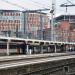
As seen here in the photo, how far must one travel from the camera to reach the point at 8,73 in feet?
43.5

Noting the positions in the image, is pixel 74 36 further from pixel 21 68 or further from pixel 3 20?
pixel 21 68

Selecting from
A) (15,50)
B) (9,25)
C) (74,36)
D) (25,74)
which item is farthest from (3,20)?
(25,74)

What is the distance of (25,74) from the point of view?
14.6 meters

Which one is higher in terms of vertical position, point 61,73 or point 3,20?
point 3,20

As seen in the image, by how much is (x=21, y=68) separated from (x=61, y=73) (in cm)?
583

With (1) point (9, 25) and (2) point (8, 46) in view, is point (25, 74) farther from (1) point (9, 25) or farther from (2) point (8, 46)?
(1) point (9, 25)

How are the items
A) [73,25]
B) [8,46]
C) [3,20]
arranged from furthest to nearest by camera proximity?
[73,25]
[3,20]
[8,46]

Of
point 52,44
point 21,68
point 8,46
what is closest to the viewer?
point 21,68

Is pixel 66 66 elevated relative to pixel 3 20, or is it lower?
lower

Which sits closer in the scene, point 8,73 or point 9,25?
point 8,73

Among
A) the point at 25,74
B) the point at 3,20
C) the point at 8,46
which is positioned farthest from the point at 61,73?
the point at 3,20

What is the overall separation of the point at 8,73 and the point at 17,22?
92334 mm

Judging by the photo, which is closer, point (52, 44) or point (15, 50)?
point (15, 50)

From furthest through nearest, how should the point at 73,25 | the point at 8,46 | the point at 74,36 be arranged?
the point at 73,25, the point at 74,36, the point at 8,46
